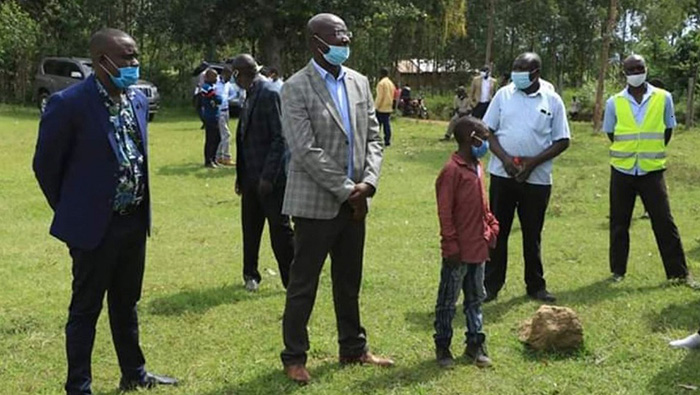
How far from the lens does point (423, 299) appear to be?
6.58 metres

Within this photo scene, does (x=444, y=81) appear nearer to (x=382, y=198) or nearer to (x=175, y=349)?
(x=382, y=198)

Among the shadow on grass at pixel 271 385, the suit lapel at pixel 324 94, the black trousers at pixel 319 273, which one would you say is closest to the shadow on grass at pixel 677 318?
the black trousers at pixel 319 273

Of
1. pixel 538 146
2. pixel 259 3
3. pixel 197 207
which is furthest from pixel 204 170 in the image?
pixel 259 3

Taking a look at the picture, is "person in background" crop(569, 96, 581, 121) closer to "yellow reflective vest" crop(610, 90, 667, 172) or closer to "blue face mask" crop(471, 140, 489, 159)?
"yellow reflective vest" crop(610, 90, 667, 172)

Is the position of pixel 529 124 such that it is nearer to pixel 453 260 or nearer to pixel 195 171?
pixel 453 260

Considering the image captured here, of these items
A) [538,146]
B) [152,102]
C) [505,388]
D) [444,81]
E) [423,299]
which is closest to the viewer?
[505,388]

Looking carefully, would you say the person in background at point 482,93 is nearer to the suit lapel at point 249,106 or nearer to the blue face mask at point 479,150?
the suit lapel at point 249,106

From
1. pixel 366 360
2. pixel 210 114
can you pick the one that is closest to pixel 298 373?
pixel 366 360

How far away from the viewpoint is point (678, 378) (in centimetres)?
480

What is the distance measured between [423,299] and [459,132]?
205 centimetres

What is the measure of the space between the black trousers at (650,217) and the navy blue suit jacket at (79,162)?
4593mm

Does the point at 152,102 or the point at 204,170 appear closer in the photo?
the point at 204,170

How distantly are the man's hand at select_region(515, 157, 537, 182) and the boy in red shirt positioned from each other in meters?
1.26

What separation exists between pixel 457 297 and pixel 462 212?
52cm
